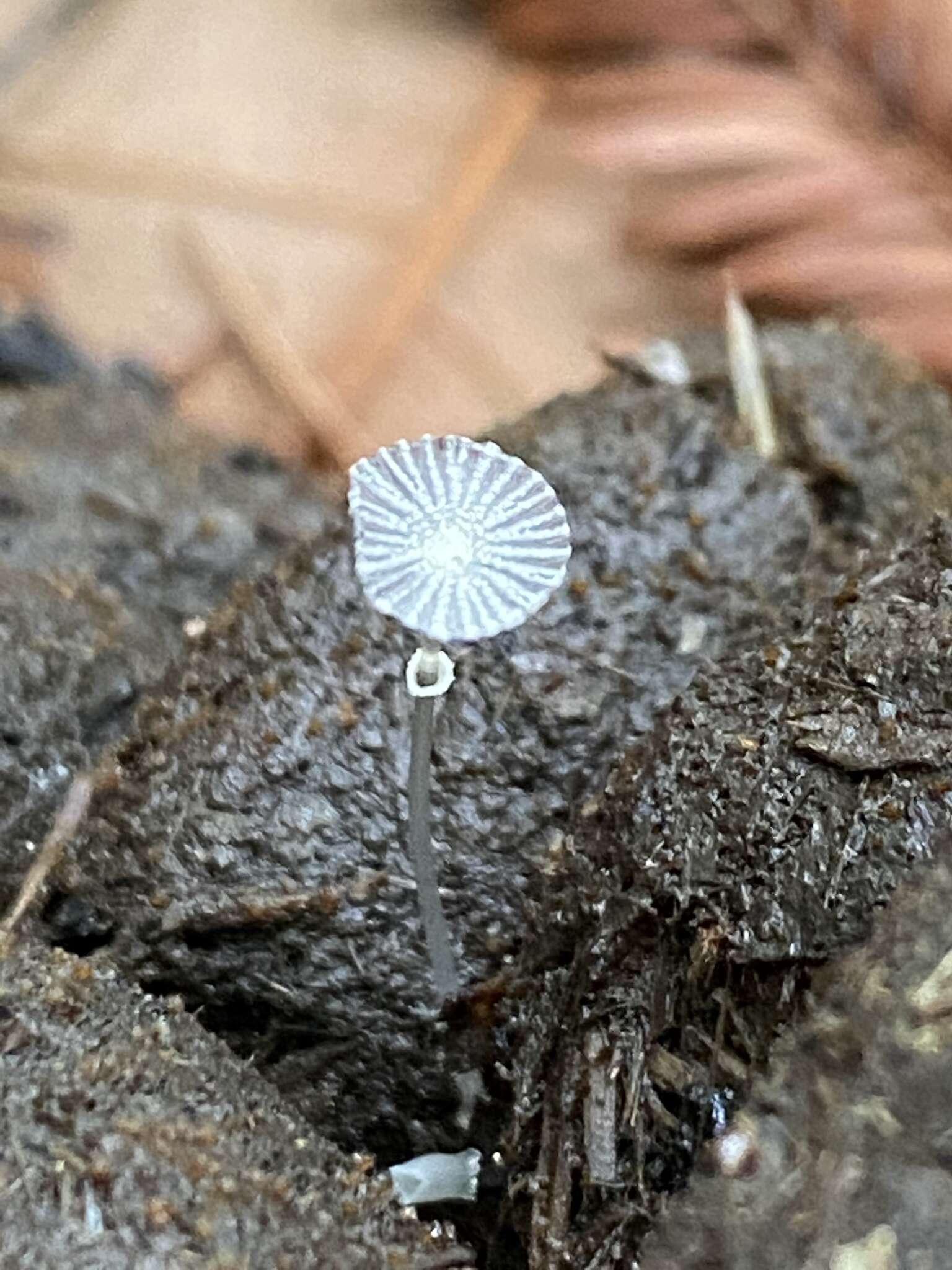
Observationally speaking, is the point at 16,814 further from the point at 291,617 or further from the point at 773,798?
the point at 773,798

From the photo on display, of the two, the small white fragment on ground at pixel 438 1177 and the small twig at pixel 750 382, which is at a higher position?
the small twig at pixel 750 382

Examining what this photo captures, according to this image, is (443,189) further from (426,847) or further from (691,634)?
(426,847)

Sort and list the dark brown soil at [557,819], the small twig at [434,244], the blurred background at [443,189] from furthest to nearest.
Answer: the small twig at [434,244] < the blurred background at [443,189] < the dark brown soil at [557,819]

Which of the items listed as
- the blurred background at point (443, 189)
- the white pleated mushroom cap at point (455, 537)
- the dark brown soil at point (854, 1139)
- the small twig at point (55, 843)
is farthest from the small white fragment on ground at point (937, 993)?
the blurred background at point (443, 189)

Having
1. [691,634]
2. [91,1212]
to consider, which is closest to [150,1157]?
[91,1212]

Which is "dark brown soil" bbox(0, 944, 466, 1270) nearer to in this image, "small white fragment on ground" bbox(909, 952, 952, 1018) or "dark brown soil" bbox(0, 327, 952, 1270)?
"dark brown soil" bbox(0, 327, 952, 1270)

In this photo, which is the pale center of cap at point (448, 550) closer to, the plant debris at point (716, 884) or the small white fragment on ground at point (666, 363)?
the plant debris at point (716, 884)

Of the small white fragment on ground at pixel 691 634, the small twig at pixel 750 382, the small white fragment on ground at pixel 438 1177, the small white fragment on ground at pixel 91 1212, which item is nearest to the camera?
the small white fragment on ground at pixel 91 1212

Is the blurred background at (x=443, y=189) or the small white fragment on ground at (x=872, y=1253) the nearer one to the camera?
the small white fragment on ground at (x=872, y=1253)

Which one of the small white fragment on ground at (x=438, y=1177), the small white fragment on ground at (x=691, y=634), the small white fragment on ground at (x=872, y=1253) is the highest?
the small white fragment on ground at (x=691, y=634)
